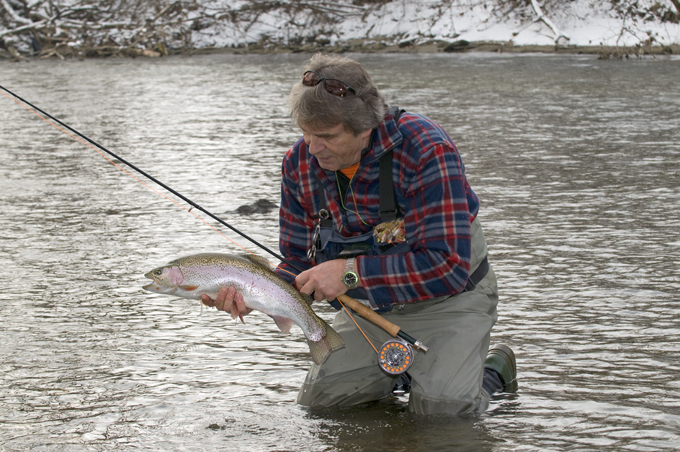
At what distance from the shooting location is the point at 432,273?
3395mm

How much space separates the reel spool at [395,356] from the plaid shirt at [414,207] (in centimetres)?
19

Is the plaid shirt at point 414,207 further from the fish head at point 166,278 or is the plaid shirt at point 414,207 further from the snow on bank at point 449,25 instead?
the snow on bank at point 449,25

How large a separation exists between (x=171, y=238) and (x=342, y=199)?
3502mm

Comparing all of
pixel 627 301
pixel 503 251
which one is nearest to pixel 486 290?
pixel 627 301

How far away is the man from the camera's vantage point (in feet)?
11.1

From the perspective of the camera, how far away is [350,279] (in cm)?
349

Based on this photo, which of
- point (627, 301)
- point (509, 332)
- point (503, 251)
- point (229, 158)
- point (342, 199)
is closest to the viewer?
point (342, 199)

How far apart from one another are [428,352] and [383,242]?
50 cm

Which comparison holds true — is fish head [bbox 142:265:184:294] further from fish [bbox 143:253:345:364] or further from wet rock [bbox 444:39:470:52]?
wet rock [bbox 444:39:470:52]

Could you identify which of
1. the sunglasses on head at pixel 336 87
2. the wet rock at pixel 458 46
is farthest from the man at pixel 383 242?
the wet rock at pixel 458 46

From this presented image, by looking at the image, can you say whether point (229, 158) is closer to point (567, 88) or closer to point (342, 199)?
point (342, 199)

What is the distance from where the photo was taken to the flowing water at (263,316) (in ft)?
11.5

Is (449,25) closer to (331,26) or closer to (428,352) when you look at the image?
(331,26)

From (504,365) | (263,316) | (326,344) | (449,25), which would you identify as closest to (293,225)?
(326,344)
